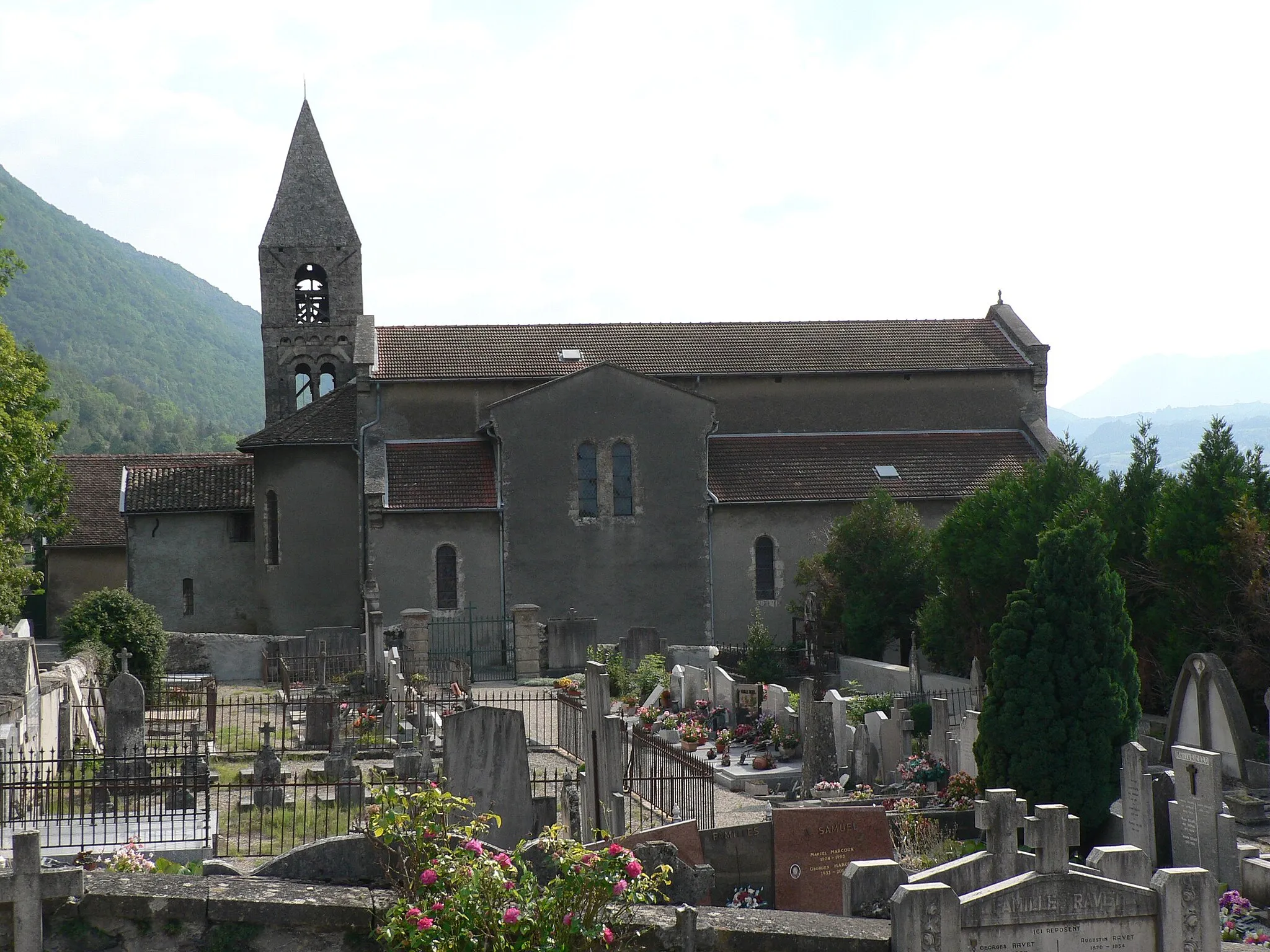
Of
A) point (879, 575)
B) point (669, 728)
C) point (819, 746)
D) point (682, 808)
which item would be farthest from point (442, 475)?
point (682, 808)

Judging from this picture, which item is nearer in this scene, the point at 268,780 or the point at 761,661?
the point at 268,780

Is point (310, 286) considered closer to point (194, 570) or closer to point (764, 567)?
point (194, 570)

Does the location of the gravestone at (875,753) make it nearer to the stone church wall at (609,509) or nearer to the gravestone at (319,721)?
the gravestone at (319,721)

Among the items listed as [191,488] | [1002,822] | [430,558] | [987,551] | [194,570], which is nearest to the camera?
[1002,822]

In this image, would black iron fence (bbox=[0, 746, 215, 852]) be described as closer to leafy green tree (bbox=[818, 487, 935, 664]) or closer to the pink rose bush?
the pink rose bush

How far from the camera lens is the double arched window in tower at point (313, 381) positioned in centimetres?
4141

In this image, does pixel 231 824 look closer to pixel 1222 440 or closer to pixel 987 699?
pixel 987 699

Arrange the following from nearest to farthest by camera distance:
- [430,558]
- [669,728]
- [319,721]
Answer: [319,721]
[669,728]
[430,558]

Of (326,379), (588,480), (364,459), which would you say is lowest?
(588,480)

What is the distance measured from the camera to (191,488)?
37812 millimetres

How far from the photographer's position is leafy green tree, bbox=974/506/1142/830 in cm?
1552

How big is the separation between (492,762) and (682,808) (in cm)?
344

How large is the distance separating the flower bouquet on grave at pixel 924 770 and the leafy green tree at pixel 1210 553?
4368 mm

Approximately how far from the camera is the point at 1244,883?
41.0 ft
